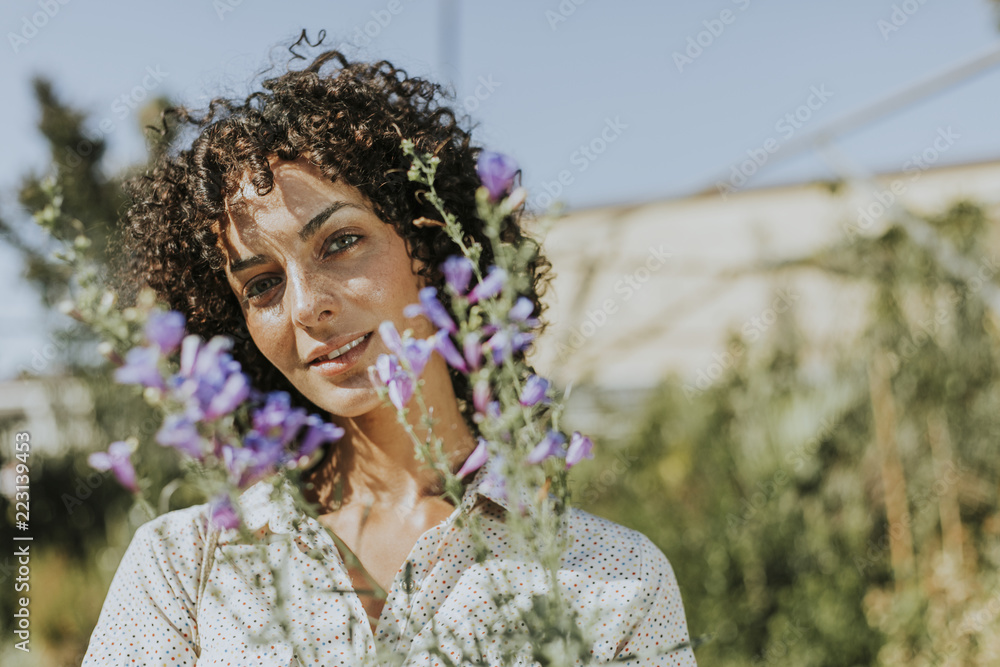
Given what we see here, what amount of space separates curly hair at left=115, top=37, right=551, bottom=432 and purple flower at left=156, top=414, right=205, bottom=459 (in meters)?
0.82

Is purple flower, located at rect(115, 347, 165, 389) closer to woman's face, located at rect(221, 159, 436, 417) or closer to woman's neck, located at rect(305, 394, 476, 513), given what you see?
woman's face, located at rect(221, 159, 436, 417)

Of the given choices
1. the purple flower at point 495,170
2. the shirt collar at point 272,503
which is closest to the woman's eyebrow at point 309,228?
the shirt collar at point 272,503

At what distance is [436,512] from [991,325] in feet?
13.5

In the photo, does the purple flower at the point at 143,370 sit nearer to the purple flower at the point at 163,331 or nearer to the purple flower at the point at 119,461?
the purple flower at the point at 163,331

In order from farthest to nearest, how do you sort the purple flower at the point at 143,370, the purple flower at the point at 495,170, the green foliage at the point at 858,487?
the green foliage at the point at 858,487, the purple flower at the point at 495,170, the purple flower at the point at 143,370

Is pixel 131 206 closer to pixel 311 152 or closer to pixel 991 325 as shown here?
pixel 311 152

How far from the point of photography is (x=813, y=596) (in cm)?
409

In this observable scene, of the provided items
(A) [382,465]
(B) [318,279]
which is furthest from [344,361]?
(A) [382,465]

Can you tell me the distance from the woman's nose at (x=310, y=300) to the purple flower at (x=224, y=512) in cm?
64

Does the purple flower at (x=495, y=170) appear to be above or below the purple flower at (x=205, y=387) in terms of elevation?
above

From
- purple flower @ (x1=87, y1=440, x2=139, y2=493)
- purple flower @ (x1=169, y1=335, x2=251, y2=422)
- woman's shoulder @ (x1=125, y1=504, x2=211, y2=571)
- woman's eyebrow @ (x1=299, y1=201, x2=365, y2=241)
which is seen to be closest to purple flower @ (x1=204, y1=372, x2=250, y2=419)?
purple flower @ (x1=169, y1=335, x2=251, y2=422)

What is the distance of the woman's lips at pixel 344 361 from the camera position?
1.41 m

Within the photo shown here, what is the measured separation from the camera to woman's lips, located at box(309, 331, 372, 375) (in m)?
1.41

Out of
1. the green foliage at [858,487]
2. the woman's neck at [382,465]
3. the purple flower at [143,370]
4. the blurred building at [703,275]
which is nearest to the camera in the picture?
the purple flower at [143,370]
